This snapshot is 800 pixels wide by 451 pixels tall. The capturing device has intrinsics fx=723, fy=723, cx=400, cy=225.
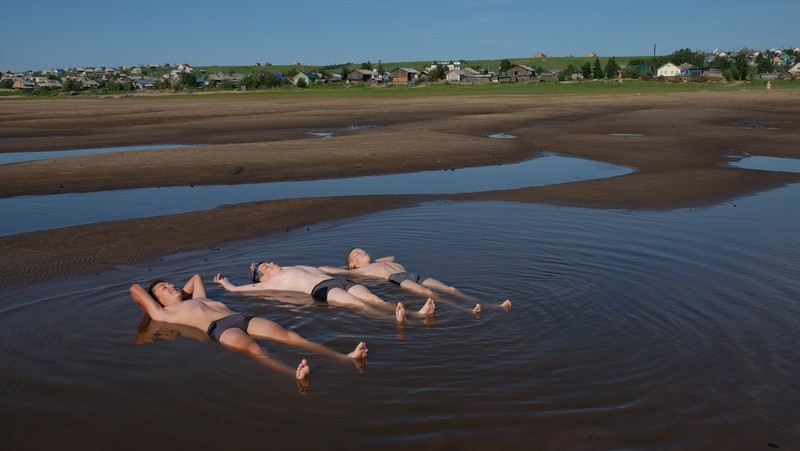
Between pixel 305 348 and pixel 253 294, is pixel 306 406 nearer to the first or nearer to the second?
pixel 305 348

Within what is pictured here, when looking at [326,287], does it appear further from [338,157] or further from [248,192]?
[338,157]

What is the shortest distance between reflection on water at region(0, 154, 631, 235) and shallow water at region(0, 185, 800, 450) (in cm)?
556

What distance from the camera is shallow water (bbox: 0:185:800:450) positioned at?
21.2 ft

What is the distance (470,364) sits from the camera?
7.98 metres

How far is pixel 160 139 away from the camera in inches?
1521

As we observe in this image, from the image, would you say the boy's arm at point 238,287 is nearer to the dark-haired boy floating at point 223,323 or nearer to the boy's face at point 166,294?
the dark-haired boy floating at point 223,323

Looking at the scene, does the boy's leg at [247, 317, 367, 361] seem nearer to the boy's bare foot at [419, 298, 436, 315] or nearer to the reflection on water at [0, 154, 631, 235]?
the boy's bare foot at [419, 298, 436, 315]

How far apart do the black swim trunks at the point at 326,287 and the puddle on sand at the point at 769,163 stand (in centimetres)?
1913

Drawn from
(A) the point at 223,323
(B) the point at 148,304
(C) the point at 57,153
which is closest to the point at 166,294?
(B) the point at 148,304

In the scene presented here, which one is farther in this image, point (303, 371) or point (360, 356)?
point (360, 356)

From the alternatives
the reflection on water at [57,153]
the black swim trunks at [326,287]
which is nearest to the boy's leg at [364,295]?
the black swim trunks at [326,287]

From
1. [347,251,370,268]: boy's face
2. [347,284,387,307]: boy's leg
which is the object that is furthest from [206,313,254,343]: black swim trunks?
[347,251,370,268]: boy's face

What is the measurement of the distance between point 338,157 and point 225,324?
19.2 m

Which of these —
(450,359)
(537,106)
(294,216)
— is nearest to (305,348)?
(450,359)
